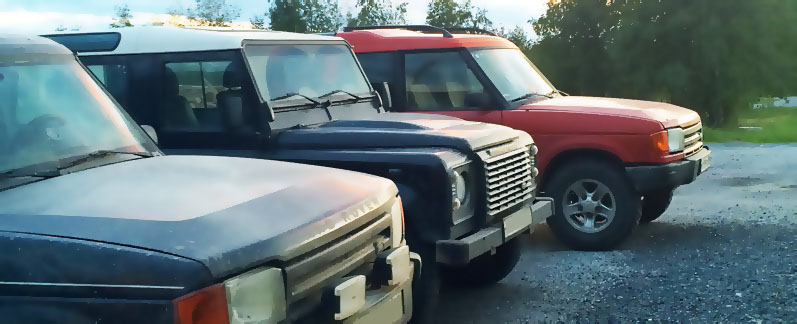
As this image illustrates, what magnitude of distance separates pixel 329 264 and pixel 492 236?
7.84 feet

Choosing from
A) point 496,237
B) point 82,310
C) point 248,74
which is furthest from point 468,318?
point 82,310

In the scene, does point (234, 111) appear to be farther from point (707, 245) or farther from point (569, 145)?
point (707, 245)

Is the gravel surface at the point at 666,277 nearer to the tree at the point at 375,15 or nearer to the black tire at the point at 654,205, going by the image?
the black tire at the point at 654,205

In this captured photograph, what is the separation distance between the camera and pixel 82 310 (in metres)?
2.44

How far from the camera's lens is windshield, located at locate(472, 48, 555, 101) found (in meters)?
7.91

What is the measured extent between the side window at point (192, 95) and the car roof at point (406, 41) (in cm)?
249

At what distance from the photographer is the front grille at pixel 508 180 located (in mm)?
5426

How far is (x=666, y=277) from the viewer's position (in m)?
6.70

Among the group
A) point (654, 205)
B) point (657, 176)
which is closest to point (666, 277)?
point (657, 176)

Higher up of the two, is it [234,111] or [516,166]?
[234,111]

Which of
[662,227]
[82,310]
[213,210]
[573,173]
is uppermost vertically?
[213,210]

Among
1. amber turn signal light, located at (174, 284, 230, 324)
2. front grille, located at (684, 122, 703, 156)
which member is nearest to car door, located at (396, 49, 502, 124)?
front grille, located at (684, 122, 703, 156)

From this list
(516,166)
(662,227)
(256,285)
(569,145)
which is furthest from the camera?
(662,227)

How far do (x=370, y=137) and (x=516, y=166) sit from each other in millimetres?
1087
